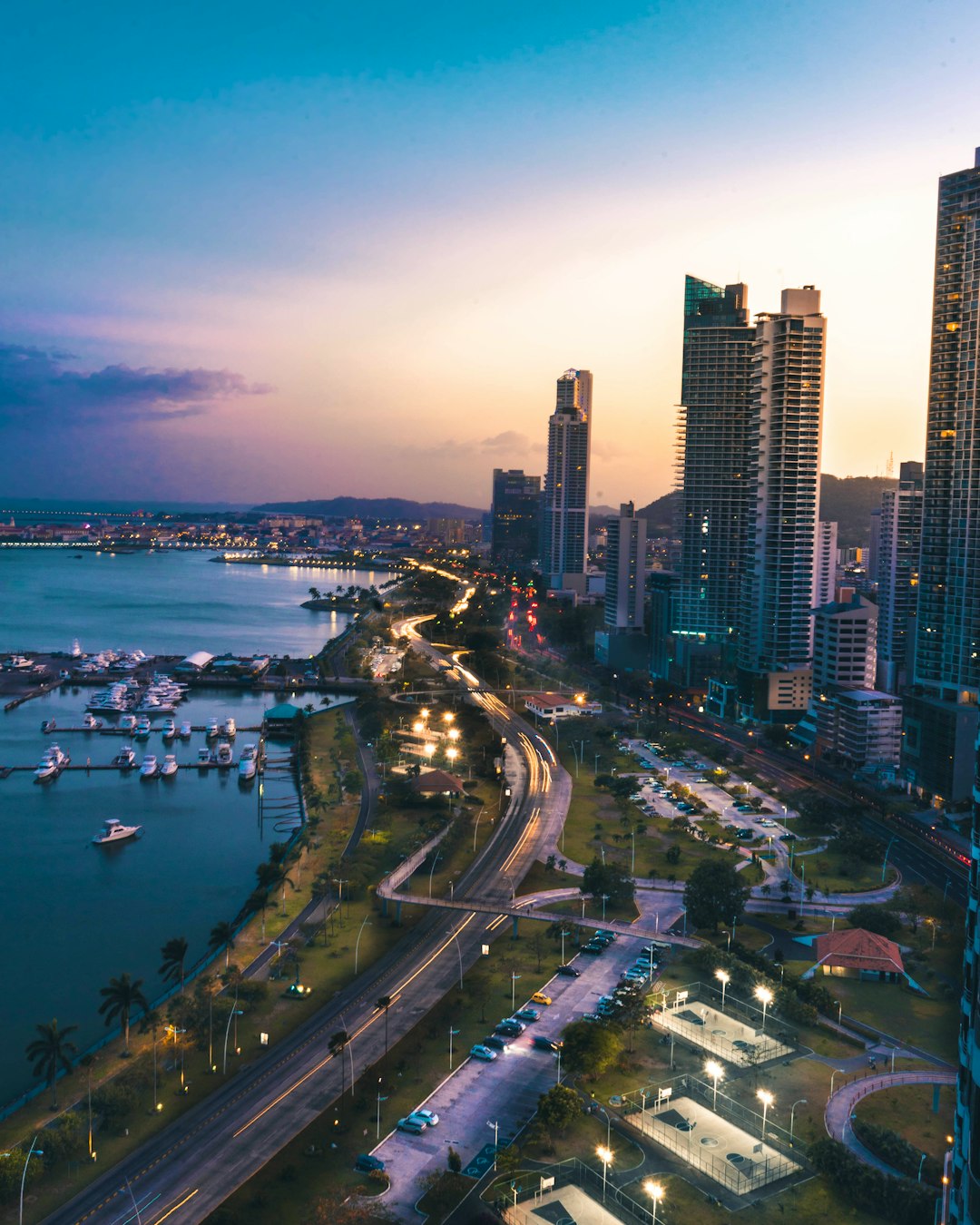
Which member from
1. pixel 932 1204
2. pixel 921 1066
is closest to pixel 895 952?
pixel 921 1066

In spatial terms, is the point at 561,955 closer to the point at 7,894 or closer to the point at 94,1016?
the point at 94,1016

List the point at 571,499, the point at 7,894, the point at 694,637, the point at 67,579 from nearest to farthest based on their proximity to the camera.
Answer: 1. the point at 7,894
2. the point at 694,637
3. the point at 571,499
4. the point at 67,579

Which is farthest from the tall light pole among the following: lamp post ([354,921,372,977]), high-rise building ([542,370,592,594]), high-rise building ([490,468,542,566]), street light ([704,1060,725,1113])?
high-rise building ([490,468,542,566])

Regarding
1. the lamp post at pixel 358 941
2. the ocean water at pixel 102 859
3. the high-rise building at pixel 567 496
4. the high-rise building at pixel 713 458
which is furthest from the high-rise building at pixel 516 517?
the lamp post at pixel 358 941

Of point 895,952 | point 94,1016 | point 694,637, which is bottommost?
point 94,1016

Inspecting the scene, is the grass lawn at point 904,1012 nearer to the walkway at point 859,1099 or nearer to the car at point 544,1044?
the walkway at point 859,1099

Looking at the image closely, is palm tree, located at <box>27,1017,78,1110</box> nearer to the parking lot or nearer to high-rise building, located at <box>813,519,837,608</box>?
the parking lot
